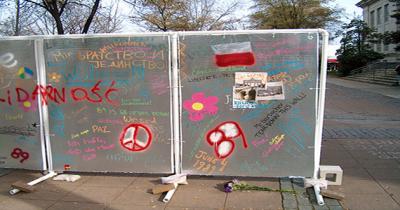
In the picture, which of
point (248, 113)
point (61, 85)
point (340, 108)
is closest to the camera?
point (248, 113)

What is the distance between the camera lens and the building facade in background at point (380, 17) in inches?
1930

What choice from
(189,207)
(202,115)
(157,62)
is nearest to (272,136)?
(202,115)

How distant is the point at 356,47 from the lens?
46.9 metres

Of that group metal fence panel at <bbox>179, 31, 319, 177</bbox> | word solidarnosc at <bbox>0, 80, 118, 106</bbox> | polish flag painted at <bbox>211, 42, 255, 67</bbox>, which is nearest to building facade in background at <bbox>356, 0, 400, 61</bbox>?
metal fence panel at <bbox>179, 31, 319, 177</bbox>

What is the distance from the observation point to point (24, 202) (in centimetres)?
464

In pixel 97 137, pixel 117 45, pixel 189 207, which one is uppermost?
pixel 117 45

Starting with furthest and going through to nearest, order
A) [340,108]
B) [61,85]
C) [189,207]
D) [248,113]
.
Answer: [340,108]
[61,85]
[248,113]
[189,207]

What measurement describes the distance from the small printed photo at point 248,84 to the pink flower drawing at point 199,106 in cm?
30

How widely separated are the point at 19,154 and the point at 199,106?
8.91 feet

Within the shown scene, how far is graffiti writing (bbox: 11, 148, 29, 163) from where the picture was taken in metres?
5.55

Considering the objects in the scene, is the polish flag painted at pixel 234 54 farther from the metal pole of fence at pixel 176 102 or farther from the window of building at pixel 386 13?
the window of building at pixel 386 13

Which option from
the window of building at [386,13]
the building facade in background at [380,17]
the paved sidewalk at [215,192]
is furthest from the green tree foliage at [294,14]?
the paved sidewalk at [215,192]

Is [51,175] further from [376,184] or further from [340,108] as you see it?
[340,108]

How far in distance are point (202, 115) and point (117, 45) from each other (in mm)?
1419
